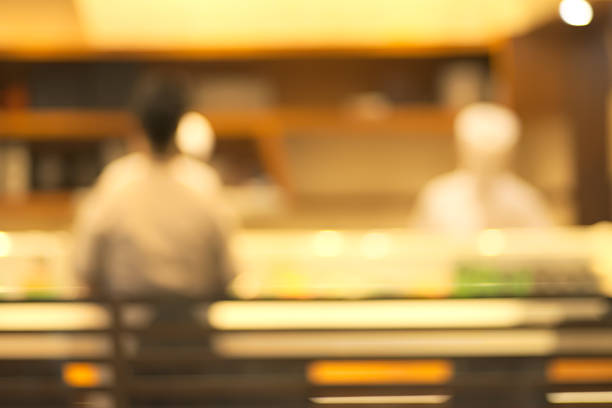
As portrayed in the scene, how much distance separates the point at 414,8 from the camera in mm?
4492

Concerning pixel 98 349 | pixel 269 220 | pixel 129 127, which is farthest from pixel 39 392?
pixel 269 220

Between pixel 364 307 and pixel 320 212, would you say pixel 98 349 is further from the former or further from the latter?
pixel 320 212

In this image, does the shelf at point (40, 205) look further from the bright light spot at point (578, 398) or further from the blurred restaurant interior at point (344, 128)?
the bright light spot at point (578, 398)

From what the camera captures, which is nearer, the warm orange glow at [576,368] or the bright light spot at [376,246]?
the warm orange glow at [576,368]

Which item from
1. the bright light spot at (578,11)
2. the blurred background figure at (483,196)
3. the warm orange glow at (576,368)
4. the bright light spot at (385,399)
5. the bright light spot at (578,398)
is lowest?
the bright light spot at (578,398)

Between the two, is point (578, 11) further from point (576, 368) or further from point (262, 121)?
point (262, 121)

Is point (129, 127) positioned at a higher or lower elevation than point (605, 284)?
higher

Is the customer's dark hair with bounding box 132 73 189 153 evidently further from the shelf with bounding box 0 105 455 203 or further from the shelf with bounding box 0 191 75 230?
the shelf with bounding box 0 191 75 230

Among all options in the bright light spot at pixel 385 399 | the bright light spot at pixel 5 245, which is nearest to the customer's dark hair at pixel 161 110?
the bright light spot at pixel 385 399

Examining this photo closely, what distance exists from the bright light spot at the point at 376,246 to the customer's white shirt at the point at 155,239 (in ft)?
3.45

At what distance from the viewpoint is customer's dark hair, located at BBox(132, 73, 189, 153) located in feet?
6.50

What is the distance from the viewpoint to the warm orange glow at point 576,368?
1200mm

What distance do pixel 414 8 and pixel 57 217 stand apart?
7.92ft

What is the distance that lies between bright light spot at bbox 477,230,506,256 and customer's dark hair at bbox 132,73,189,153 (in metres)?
1.18
